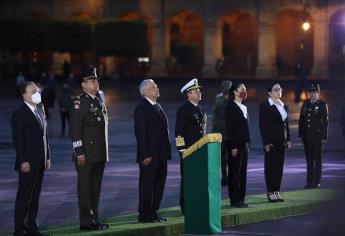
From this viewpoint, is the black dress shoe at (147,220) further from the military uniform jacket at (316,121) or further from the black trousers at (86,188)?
the military uniform jacket at (316,121)

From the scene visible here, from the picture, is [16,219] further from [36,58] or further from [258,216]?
[36,58]

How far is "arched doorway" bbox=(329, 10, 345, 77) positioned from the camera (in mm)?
75250

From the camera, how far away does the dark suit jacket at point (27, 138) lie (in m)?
12.5

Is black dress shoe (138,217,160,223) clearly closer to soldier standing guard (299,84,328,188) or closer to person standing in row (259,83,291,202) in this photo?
person standing in row (259,83,291,202)

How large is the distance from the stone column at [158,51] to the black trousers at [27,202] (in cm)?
6525

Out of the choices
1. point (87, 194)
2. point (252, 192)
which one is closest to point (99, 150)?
point (87, 194)

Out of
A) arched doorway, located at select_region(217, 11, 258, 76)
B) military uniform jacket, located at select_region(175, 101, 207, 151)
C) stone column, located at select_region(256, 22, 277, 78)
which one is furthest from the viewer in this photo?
arched doorway, located at select_region(217, 11, 258, 76)

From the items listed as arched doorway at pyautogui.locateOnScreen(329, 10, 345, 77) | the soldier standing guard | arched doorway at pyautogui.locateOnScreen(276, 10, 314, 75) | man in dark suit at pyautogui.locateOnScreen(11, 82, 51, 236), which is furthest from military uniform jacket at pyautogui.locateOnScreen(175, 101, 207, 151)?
arched doorway at pyautogui.locateOnScreen(276, 10, 314, 75)

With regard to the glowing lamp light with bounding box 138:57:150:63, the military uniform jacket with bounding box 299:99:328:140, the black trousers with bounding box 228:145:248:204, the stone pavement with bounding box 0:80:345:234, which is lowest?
the stone pavement with bounding box 0:80:345:234

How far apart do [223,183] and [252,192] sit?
3.22ft

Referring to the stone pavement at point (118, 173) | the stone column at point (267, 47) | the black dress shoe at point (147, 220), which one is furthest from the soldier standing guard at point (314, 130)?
the stone column at point (267, 47)

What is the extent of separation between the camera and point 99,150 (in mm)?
12938

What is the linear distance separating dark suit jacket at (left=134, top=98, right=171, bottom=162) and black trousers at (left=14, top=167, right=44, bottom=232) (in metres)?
1.55

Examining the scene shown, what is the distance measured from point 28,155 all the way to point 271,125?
495 centimetres
